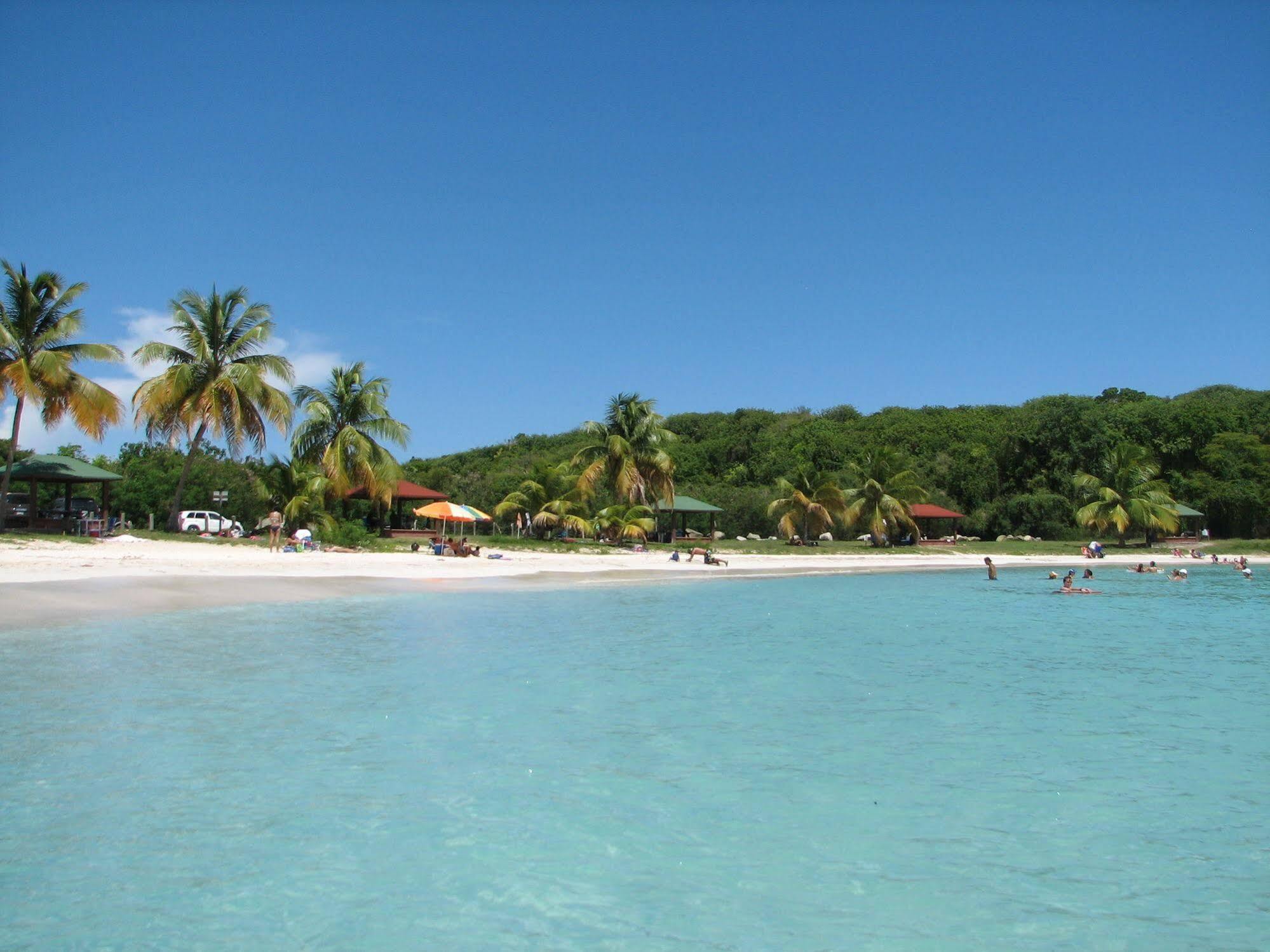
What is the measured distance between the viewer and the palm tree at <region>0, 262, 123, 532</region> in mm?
23766

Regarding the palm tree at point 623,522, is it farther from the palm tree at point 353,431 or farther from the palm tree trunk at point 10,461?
the palm tree trunk at point 10,461

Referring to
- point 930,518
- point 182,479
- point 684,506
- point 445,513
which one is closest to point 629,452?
point 684,506

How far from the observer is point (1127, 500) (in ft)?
136

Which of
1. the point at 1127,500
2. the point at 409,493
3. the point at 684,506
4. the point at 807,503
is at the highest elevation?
the point at 1127,500

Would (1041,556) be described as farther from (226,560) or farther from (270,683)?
(270,683)

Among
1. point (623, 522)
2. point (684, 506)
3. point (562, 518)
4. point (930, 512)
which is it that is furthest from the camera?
point (930, 512)

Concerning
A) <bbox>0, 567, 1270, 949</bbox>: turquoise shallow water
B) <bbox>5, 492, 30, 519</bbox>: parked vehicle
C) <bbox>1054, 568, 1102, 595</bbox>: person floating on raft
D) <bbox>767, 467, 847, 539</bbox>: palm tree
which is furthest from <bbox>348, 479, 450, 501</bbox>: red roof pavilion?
<bbox>1054, 568, 1102, 595</bbox>: person floating on raft

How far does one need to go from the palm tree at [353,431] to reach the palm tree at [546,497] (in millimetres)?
4334

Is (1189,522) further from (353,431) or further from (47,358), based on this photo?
(47,358)

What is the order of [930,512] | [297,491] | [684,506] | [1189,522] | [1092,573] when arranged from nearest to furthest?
[297,491]
[1092,573]
[684,506]
[930,512]
[1189,522]

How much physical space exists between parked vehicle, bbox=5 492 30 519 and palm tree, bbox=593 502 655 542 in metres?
19.7

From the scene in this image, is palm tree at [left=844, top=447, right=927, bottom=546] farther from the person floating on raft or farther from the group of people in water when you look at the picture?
the person floating on raft

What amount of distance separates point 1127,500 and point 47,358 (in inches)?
1628

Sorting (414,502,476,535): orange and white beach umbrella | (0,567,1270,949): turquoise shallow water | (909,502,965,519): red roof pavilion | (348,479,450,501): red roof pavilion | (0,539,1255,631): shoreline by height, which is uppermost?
(348,479,450,501): red roof pavilion
